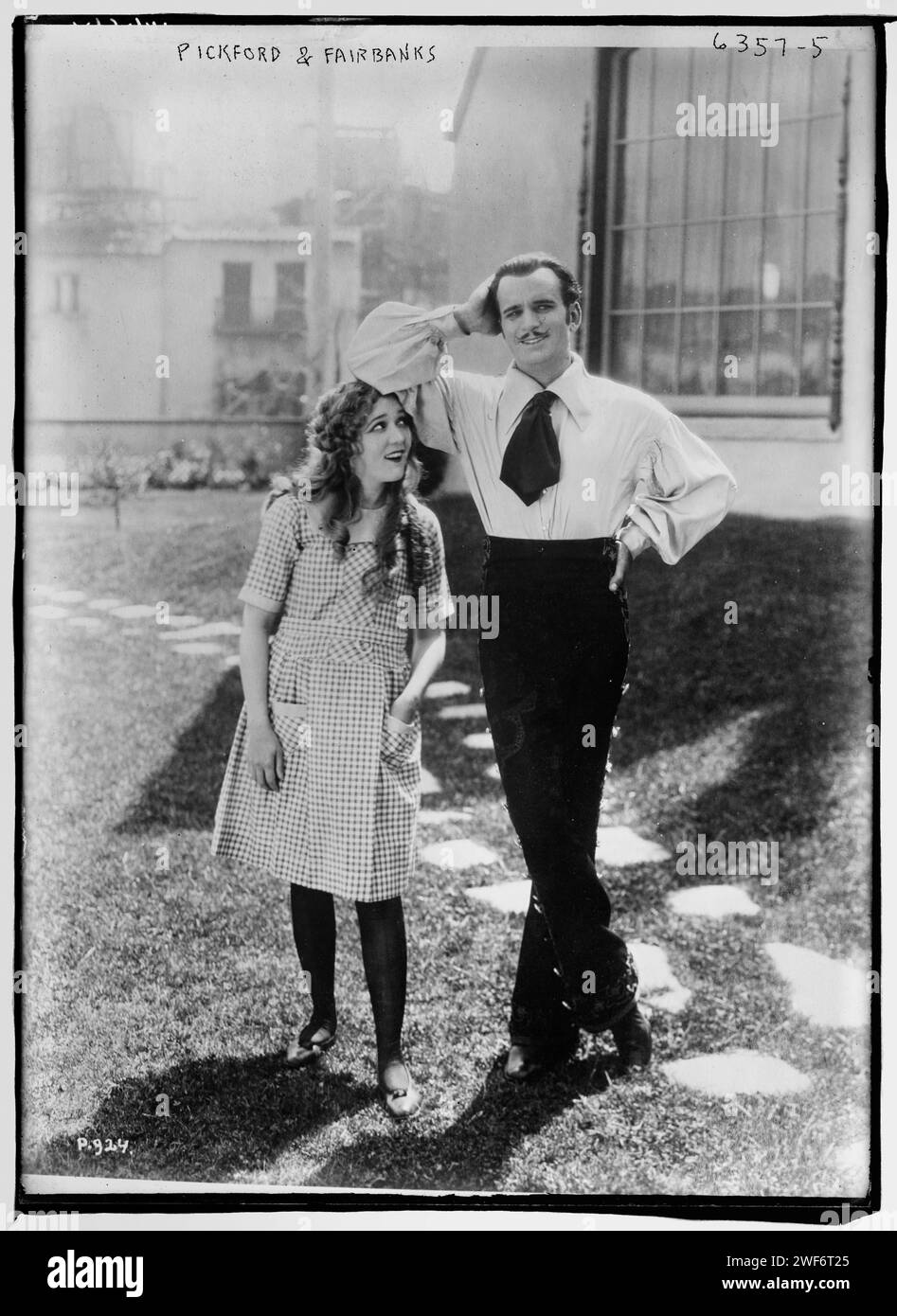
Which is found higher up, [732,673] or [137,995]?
[732,673]

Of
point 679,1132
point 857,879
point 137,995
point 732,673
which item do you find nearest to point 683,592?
point 732,673

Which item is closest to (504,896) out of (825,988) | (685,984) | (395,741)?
(685,984)

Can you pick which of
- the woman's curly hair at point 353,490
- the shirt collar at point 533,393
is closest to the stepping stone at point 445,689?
the woman's curly hair at point 353,490

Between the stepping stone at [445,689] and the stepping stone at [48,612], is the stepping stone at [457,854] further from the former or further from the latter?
the stepping stone at [48,612]

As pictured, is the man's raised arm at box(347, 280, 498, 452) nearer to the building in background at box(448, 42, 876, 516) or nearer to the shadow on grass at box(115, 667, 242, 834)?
the building in background at box(448, 42, 876, 516)

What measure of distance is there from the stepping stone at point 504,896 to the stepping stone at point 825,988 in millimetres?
680

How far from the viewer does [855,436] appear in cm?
337

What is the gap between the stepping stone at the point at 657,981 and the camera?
334cm

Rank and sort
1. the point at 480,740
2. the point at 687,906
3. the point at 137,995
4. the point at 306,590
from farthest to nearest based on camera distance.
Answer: the point at 480,740, the point at 687,906, the point at 137,995, the point at 306,590

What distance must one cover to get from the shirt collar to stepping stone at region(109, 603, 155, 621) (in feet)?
4.08

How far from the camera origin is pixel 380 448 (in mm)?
3080

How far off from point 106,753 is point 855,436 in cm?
220

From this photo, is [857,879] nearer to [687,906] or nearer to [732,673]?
[687,906]

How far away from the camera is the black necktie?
3.07 m
